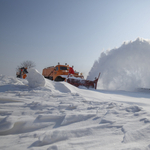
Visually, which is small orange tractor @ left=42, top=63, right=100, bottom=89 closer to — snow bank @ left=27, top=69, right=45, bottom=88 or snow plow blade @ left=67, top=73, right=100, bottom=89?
snow plow blade @ left=67, top=73, right=100, bottom=89

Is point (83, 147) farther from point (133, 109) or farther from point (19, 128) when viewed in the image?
point (133, 109)

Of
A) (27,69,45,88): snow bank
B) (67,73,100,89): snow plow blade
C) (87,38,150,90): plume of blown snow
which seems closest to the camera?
(27,69,45,88): snow bank

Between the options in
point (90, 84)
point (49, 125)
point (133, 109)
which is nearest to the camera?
point (49, 125)

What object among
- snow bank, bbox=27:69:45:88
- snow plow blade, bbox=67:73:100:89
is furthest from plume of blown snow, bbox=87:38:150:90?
snow bank, bbox=27:69:45:88

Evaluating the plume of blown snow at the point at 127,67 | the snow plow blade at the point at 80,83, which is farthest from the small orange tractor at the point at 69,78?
the plume of blown snow at the point at 127,67

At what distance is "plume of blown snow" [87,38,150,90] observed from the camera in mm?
9109

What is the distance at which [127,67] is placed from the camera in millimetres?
9766

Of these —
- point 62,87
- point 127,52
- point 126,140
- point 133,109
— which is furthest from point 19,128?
point 127,52

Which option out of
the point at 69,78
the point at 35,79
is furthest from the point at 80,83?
the point at 35,79

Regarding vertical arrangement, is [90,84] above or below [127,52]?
below

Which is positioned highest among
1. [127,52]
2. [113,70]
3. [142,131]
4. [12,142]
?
[127,52]

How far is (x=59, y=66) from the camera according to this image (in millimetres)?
10492

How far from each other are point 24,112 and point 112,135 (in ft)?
4.97

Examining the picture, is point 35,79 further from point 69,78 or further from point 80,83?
point 80,83
